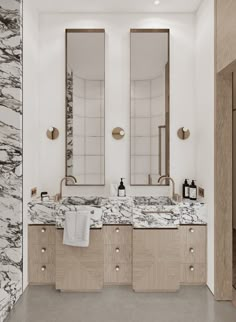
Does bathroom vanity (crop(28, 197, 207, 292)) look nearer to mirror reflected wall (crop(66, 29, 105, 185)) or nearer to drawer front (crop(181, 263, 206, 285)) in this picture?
drawer front (crop(181, 263, 206, 285))

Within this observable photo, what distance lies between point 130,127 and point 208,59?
1150mm

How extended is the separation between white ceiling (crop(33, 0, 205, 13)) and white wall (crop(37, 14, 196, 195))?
0.09 metres

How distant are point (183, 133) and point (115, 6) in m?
1.64

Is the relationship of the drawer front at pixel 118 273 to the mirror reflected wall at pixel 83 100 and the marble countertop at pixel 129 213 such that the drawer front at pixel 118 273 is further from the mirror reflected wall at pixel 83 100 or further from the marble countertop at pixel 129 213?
the mirror reflected wall at pixel 83 100

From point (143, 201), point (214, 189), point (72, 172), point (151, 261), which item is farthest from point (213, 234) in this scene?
point (72, 172)

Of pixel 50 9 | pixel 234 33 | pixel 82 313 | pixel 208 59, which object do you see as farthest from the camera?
pixel 50 9

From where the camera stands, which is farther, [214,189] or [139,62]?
[139,62]

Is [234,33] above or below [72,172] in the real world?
above

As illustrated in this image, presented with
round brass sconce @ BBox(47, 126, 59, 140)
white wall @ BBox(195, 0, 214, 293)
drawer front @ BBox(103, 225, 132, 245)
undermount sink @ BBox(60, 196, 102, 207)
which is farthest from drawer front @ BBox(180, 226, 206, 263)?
round brass sconce @ BBox(47, 126, 59, 140)

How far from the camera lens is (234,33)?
2.87 metres

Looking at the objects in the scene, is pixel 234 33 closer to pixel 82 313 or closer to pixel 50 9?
pixel 50 9

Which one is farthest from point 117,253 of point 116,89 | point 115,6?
point 115,6

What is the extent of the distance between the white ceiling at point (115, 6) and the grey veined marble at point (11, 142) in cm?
59

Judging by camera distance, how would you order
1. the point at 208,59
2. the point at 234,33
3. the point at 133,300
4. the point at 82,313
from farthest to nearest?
the point at 208,59, the point at 133,300, the point at 82,313, the point at 234,33
